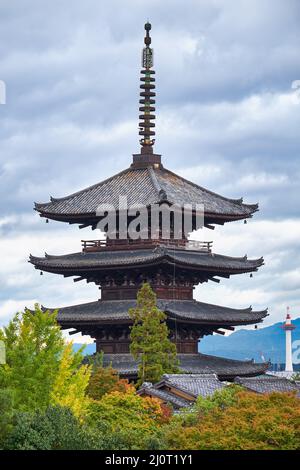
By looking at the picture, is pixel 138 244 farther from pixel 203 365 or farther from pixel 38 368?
pixel 38 368

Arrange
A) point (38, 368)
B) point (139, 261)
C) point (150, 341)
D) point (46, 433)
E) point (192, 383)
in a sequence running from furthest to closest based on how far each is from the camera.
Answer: point (139, 261) < point (150, 341) < point (192, 383) < point (38, 368) < point (46, 433)

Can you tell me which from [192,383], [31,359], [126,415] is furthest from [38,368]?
[192,383]

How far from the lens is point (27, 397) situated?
63812 mm

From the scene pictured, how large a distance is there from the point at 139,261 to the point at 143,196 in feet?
16.1

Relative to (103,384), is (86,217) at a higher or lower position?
higher

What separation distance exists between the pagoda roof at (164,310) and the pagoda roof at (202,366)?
7.69ft

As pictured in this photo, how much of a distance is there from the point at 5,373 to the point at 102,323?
2346 centimetres

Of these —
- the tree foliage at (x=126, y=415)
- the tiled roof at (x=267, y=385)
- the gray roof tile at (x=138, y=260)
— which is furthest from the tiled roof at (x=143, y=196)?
the tree foliage at (x=126, y=415)

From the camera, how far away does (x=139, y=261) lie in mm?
86500

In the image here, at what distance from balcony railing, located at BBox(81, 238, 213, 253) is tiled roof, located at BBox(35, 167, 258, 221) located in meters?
2.20

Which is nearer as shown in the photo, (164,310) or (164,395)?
(164,395)

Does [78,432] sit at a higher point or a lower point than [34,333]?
lower
